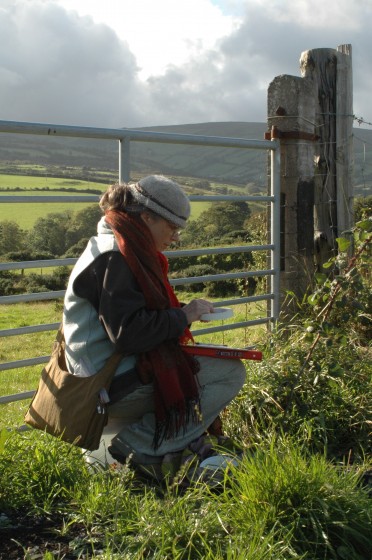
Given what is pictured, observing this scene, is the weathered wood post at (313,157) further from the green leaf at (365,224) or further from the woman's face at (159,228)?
the woman's face at (159,228)

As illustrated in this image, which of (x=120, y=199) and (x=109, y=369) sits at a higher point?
(x=120, y=199)

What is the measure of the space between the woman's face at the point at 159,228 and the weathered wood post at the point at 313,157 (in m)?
2.78

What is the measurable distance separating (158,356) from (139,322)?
25cm

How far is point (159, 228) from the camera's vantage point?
4.27m

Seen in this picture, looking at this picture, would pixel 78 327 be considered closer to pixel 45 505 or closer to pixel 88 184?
pixel 45 505

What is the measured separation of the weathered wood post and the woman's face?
2780 millimetres

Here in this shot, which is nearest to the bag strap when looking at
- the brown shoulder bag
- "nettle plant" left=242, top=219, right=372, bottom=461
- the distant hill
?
the brown shoulder bag

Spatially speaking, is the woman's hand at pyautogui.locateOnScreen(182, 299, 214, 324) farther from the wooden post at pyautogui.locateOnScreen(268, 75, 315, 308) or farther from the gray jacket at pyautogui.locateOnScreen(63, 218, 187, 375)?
the wooden post at pyautogui.locateOnScreen(268, 75, 315, 308)

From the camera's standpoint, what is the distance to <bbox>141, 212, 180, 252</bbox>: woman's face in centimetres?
425

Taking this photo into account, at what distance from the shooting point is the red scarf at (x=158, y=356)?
4086mm

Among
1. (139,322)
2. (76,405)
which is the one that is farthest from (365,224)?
(76,405)

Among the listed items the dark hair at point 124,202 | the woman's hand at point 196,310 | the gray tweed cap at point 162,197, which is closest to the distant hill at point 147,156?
the dark hair at point 124,202

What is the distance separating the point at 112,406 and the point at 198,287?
31.5 feet

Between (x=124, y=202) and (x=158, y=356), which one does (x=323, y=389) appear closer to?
(x=158, y=356)
